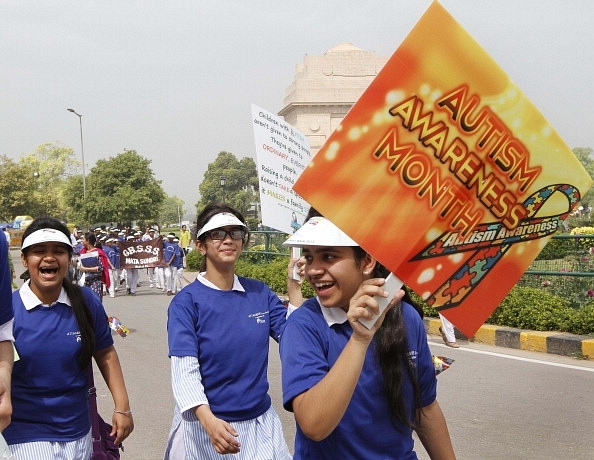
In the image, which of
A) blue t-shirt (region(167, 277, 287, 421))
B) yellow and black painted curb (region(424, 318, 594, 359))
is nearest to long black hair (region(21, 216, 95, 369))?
blue t-shirt (region(167, 277, 287, 421))

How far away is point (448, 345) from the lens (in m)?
9.84

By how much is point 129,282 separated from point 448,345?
10747mm

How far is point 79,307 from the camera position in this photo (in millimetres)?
3225

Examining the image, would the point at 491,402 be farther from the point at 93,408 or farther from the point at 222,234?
the point at 93,408

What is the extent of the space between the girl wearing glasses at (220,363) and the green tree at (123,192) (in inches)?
2178

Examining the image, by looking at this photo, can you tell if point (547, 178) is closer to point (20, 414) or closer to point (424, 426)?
point (424, 426)

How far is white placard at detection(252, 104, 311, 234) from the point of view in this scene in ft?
16.2

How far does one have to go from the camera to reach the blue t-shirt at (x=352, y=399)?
2.11 meters

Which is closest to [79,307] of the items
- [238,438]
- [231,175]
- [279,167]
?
[238,438]

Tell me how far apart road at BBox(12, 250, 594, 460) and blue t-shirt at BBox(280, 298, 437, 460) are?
3.47 metres

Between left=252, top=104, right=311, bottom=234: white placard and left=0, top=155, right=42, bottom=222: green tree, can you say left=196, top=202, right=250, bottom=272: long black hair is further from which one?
left=0, top=155, right=42, bottom=222: green tree

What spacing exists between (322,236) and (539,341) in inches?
309

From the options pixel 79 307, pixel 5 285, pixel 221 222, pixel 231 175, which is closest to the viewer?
pixel 5 285

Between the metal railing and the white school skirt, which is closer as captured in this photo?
the white school skirt
